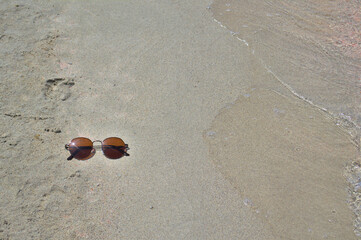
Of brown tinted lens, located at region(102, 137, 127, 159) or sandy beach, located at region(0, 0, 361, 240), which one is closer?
sandy beach, located at region(0, 0, 361, 240)

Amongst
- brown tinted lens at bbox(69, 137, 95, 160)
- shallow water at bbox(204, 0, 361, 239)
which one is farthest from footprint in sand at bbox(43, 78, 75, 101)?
shallow water at bbox(204, 0, 361, 239)

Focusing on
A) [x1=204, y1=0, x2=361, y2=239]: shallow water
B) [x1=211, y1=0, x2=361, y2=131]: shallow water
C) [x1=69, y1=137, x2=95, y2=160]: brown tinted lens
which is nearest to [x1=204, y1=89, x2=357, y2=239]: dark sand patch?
[x1=204, y1=0, x2=361, y2=239]: shallow water

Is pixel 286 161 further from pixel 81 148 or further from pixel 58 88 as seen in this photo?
pixel 58 88

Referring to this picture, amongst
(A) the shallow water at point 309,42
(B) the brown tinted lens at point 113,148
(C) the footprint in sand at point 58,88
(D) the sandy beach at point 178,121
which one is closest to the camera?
(D) the sandy beach at point 178,121

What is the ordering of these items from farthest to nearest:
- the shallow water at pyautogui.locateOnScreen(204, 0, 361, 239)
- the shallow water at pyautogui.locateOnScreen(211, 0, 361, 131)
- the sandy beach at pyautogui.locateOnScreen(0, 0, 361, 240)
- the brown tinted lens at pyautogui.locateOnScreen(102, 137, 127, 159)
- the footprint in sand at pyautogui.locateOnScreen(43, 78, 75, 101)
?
the shallow water at pyautogui.locateOnScreen(211, 0, 361, 131) → the footprint in sand at pyautogui.locateOnScreen(43, 78, 75, 101) → the brown tinted lens at pyautogui.locateOnScreen(102, 137, 127, 159) → the shallow water at pyautogui.locateOnScreen(204, 0, 361, 239) → the sandy beach at pyautogui.locateOnScreen(0, 0, 361, 240)

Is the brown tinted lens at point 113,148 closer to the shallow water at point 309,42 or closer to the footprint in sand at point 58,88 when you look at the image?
the footprint in sand at point 58,88

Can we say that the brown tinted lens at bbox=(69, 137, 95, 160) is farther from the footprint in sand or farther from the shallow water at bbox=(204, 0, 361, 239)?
the shallow water at bbox=(204, 0, 361, 239)

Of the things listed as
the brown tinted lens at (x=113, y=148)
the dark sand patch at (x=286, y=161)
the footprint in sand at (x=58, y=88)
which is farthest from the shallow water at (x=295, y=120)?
the footprint in sand at (x=58, y=88)

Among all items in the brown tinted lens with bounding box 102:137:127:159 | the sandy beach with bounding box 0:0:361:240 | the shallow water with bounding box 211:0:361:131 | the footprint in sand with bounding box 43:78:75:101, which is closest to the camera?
the sandy beach with bounding box 0:0:361:240

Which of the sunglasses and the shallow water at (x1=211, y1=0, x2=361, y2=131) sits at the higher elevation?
the shallow water at (x1=211, y1=0, x2=361, y2=131)
